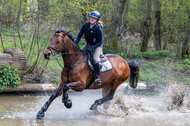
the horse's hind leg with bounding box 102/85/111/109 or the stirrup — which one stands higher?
the stirrup

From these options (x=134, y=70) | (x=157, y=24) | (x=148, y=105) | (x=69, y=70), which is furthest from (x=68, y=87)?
(x=157, y=24)

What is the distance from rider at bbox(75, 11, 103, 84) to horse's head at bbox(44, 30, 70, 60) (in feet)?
2.24

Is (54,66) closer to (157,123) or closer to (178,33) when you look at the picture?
(157,123)

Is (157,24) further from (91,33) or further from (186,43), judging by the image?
(91,33)

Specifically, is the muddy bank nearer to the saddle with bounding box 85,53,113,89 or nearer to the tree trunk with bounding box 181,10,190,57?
the saddle with bounding box 85,53,113,89

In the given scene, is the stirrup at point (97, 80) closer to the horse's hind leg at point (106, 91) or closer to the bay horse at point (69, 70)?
the bay horse at point (69, 70)

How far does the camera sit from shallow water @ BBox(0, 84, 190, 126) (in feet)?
21.3

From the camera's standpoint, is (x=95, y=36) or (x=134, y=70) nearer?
(x=95, y=36)

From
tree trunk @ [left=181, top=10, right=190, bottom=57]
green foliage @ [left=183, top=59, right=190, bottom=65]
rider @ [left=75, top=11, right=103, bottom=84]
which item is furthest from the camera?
tree trunk @ [left=181, top=10, right=190, bottom=57]

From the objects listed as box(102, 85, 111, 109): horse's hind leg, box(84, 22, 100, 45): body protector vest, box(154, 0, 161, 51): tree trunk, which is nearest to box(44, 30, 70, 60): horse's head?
box(84, 22, 100, 45): body protector vest

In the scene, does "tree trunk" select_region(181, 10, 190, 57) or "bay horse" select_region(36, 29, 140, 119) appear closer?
"bay horse" select_region(36, 29, 140, 119)

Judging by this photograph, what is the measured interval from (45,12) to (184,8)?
29.9ft

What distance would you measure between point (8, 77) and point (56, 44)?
3406 millimetres

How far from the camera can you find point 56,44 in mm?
6074
